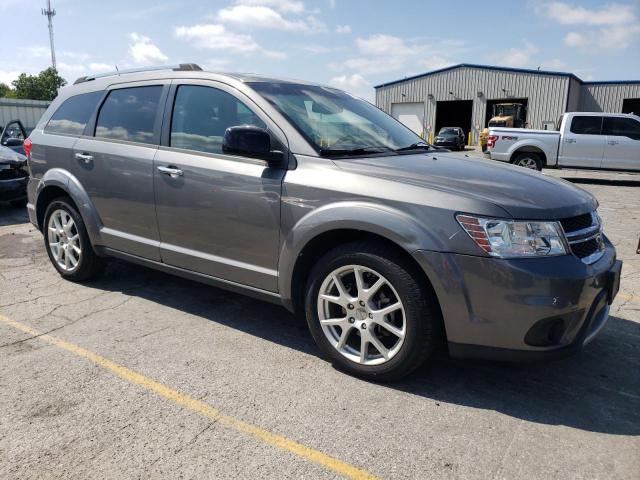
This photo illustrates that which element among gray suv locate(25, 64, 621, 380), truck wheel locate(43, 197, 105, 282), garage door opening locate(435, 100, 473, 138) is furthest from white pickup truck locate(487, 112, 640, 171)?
garage door opening locate(435, 100, 473, 138)

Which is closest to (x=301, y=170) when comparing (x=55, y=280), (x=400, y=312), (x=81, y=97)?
(x=400, y=312)

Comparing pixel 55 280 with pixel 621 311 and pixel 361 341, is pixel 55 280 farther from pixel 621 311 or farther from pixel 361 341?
pixel 621 311

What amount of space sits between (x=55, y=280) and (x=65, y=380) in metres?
2.32

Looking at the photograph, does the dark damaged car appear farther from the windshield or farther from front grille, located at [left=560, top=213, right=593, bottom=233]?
front grille, located at [left=560, top=213, right=593, bottom=233]

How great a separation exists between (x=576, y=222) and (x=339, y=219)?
1310 millimetres

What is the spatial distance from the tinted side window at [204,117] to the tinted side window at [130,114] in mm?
275

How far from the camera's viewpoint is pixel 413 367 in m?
2.95

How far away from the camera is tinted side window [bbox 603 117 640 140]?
48.7 feet

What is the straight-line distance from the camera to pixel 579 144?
1508 centimetres

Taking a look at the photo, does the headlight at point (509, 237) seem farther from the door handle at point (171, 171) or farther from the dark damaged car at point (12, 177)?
the dark damaged car at point (12, 177)

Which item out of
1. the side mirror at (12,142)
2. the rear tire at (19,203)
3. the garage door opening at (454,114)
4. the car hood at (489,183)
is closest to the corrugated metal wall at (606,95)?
the garage door opening at (454,114)

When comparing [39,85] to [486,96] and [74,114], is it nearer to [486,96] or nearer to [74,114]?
[486,96]

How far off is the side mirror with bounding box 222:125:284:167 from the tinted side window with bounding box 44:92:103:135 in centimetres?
209

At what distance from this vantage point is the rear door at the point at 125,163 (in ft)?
13.3
